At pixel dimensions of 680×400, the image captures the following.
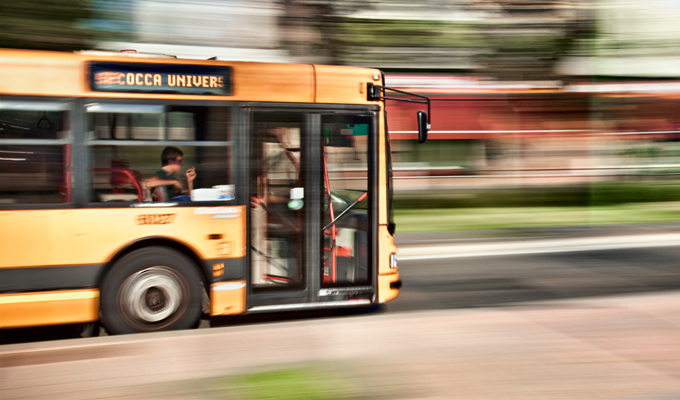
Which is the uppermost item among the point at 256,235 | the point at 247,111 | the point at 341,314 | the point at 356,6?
the point at 356,6

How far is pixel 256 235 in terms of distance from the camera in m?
6.52

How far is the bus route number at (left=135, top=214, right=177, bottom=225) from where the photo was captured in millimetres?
6039

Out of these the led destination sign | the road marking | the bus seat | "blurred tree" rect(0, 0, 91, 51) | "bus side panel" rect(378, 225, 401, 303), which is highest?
"blurred tree" rect(0, 0, 91, 51)

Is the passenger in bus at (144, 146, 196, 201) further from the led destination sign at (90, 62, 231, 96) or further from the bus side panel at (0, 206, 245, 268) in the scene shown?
the led destination sign at (90, 62, 231, 96)

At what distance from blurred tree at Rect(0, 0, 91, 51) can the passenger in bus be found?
626 cm

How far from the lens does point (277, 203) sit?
659 centimetres

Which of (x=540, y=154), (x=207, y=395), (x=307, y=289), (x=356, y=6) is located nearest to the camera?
(x=207, y=395)

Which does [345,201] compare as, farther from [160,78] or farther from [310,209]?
[160,78]

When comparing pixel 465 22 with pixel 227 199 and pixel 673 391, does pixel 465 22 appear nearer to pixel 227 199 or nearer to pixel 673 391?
pixel 227 199

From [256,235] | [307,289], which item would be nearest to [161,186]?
[256,235]

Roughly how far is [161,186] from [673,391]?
4428 mm

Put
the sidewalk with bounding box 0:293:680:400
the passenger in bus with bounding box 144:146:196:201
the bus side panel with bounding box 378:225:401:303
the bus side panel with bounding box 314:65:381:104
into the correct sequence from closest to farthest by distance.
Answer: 1. the sidewalk with bounding box 0:293:680:400
2. the passenger in bus with bounding box 144:146:196:201
3. the bus side panel with bounding box 314:65:381:104
4. the bus side panel with bounding box 378:225:401:303

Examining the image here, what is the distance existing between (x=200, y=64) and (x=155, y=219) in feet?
4.98

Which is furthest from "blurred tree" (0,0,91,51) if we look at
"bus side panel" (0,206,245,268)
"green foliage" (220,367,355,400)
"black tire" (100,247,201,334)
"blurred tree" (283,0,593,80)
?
"green foliage" (220,367,355,400)
